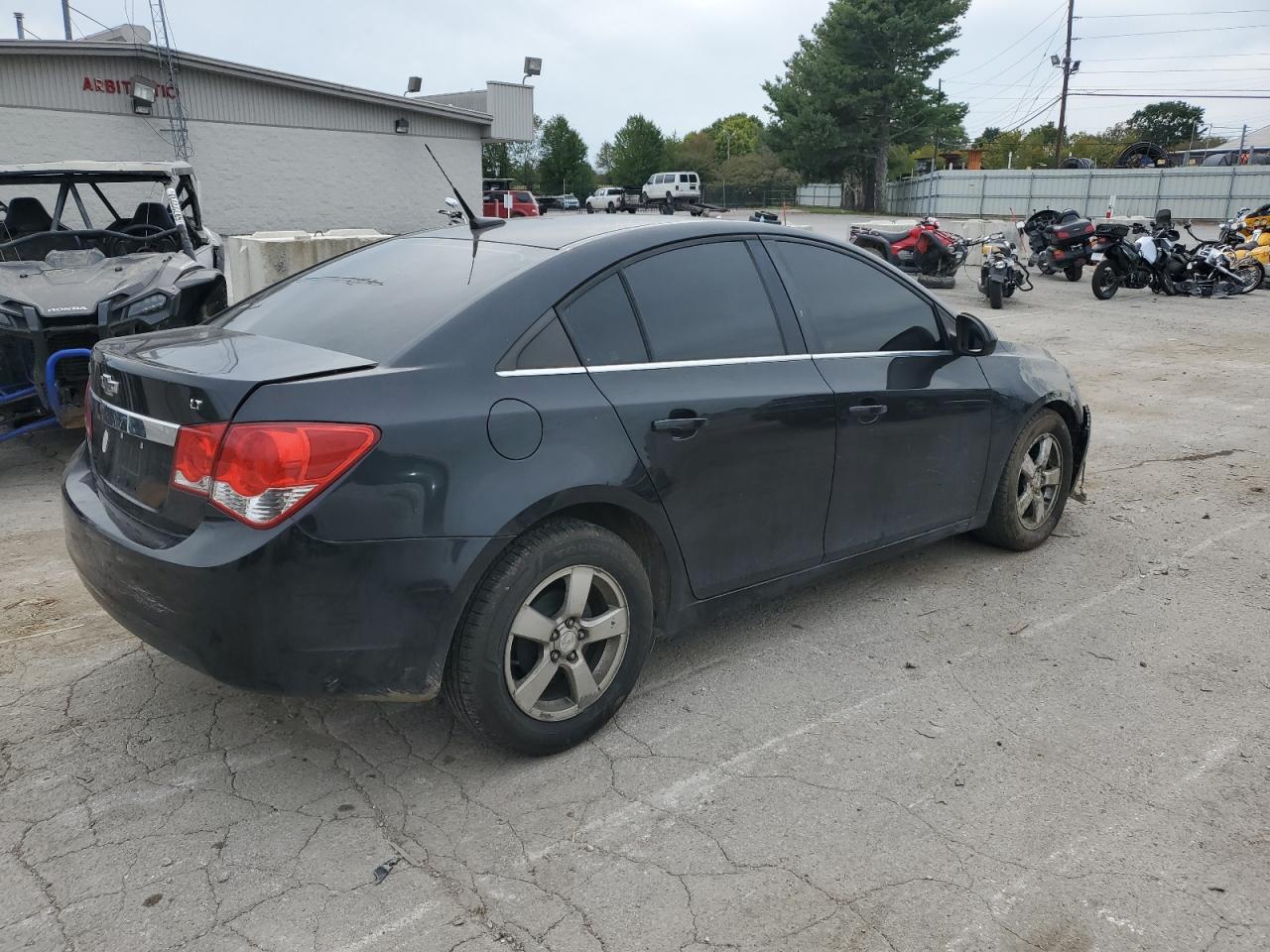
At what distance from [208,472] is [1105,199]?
41.2 metres

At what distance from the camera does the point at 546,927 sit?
7.89 feet

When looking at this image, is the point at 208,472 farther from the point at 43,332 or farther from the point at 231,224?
the point at 231,224

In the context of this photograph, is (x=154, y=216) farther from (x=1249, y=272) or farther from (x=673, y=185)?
(x=673, y=185)

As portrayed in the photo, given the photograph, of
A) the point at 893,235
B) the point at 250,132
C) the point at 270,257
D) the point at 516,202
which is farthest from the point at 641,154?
the point at 270,257

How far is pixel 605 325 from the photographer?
324cm

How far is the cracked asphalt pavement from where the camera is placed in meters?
2.45

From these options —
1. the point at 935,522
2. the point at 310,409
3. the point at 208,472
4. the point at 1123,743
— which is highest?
the point at 310,409

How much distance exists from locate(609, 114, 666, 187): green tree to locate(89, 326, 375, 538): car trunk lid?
7856cm

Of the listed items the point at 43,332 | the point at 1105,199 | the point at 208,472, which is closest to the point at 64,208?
the point at 43,332

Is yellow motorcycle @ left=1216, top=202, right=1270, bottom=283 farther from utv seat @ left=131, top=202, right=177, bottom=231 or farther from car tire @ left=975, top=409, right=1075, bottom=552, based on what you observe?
utv seat @ left=131, top=202, right=177, bottom=231

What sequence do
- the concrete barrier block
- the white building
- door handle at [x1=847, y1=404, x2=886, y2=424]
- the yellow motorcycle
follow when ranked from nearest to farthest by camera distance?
1. door handle at [x1=847, y1=404, x2=886, y2=424]
2. the concrete barrier block
3. the yellow motorcycle
4. the white building

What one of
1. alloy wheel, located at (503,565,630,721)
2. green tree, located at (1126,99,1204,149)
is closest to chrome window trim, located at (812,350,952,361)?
alloy wheel, located at (503,565,630,721)

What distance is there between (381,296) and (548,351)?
2.21ft

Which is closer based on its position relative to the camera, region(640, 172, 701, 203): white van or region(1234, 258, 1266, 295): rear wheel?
region(1234, 258, 1266, 295): rear wheel
